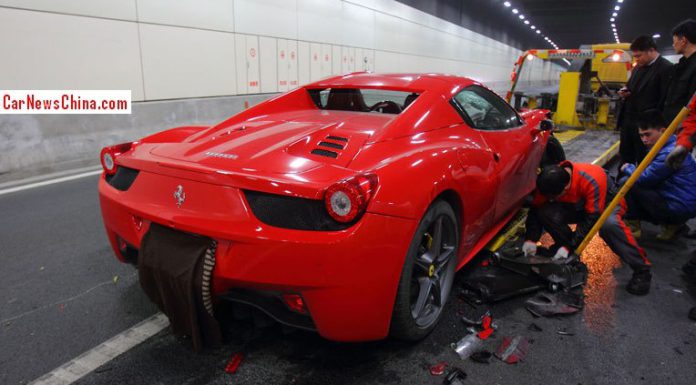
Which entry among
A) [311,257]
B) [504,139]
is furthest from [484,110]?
[311,257]

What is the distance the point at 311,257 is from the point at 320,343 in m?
0.78

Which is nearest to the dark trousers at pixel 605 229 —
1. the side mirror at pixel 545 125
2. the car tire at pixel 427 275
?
the side mirror at pixel 545 125

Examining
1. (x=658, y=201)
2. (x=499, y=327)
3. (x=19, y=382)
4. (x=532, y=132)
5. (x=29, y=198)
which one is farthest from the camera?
(x=29, y=198)

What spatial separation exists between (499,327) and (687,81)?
3193 mm

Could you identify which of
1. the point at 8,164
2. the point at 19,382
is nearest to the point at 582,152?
the point at 19,382

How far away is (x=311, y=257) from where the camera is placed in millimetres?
1749

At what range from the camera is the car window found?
3008mm

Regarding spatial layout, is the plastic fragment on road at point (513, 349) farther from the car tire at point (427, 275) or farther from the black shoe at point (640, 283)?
the black shoe at point (640, 283)

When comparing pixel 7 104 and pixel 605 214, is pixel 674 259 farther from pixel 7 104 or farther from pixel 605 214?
pixel 7 104

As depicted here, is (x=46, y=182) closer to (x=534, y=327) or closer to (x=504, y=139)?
(x=504, y=139)

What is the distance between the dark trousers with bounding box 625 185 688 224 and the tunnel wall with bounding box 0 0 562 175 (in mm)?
7016

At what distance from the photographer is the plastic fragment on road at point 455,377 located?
6.68 feet

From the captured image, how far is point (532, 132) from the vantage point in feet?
12.2

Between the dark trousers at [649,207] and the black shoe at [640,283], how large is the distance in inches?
29.1
